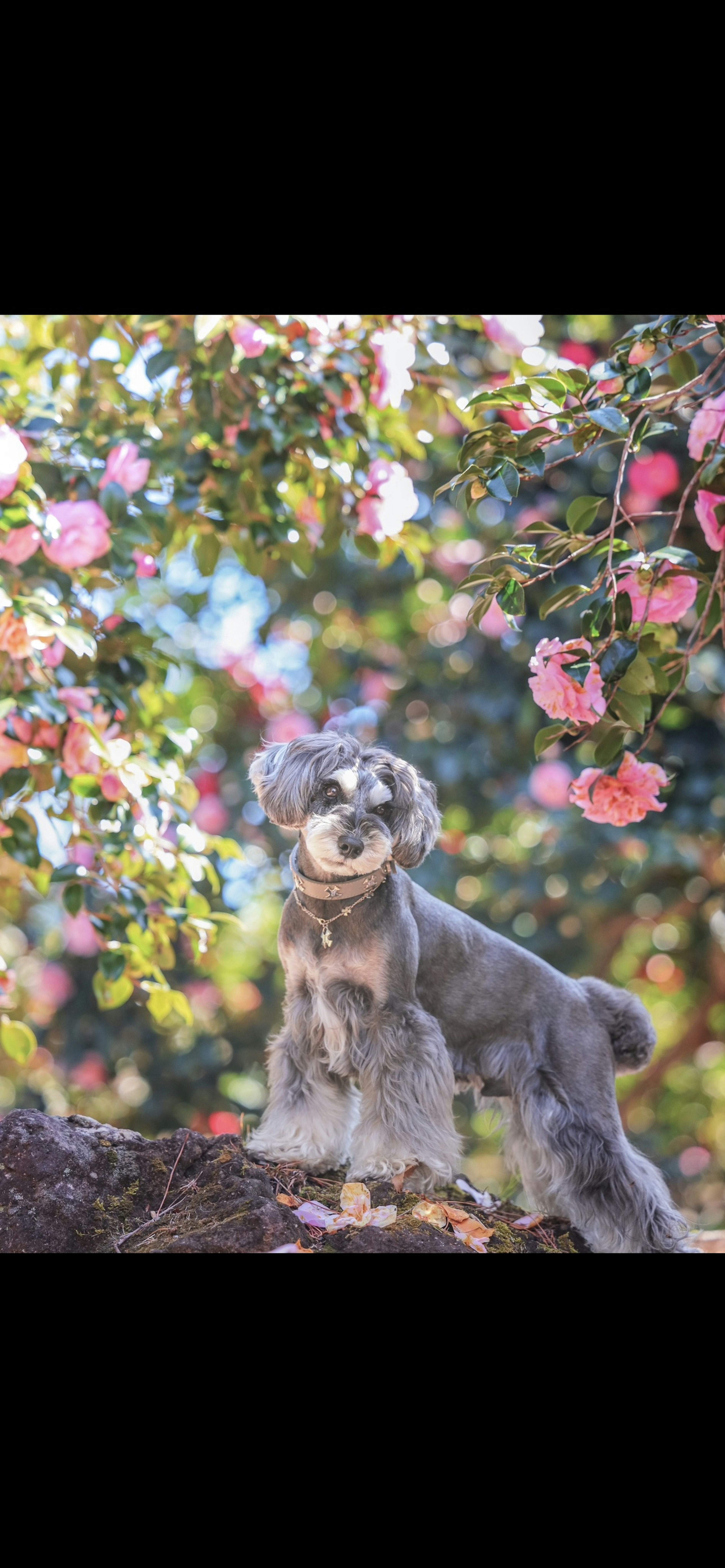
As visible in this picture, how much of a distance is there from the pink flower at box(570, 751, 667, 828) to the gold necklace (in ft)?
1.11

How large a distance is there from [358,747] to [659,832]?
1.75 metres

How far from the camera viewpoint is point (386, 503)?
2.22 m

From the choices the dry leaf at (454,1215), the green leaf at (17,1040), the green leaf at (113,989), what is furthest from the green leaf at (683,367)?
the green leaf at (17,1040)

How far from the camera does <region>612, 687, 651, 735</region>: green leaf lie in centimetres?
158

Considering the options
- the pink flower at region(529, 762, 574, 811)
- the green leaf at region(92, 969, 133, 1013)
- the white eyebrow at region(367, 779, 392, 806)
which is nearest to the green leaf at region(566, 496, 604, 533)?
the white eyebrow at region(367, 779, 392, 806)

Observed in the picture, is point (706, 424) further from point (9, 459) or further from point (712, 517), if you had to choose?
point (9, 459)

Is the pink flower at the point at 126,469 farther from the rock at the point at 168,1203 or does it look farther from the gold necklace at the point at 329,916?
the rock at the point at 168,1203

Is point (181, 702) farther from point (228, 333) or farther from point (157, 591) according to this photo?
point (228, 333)

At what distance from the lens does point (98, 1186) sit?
5.10 ft

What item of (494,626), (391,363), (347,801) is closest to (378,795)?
(347,801)

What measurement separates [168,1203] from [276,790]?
0.57 meters

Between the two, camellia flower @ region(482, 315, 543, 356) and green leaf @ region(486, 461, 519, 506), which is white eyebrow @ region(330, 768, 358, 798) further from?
camellia flower @ region(482, 315, 543, 356)

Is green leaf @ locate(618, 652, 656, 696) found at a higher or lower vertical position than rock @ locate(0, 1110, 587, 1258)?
higher

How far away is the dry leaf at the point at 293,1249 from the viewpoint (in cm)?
142
